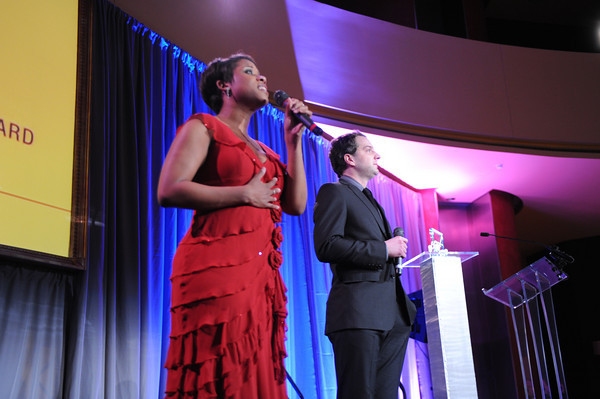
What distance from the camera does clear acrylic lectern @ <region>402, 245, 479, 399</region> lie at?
2.69m

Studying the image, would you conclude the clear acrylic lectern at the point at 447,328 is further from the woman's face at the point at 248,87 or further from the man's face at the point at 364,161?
the woman's face at the point at 248,87

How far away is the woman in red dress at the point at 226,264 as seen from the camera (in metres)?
1.51

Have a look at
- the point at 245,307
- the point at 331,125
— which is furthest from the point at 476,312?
the point at 245,307

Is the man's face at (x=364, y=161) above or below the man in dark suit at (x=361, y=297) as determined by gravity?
above

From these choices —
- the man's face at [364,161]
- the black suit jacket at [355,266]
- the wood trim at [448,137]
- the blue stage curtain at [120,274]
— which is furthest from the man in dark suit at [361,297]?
the wood trim at [448,137]

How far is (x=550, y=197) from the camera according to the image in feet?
24.5

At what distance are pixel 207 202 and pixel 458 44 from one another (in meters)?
5.04

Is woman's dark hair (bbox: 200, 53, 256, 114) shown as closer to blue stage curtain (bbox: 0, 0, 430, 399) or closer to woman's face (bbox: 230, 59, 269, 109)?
woman's face (bbox: 230, 59, 269, 109)

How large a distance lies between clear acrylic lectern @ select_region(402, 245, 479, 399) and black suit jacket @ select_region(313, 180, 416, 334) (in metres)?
0.50

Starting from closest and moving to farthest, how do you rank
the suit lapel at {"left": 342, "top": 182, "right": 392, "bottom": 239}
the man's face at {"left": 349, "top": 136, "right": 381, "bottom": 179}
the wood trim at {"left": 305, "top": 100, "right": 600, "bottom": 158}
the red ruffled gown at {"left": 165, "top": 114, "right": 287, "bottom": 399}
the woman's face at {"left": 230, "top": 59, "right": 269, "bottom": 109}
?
the red ruffled gown at {"left": 165, "top": 114, "right": 287, "bottom": 399} → the woman's face at {"left": 230, "top": 59, "right": 269, "bottom": 109} → the suit lapel at {"left": 342, "top": 182, "right": 392, "bottom": 239} → the man's face at {"left": 349, "top": 136, "right": 381, "bottom": 179} → the wood trim at {"left": 305, "top": 100, "right": 600, "bottom": 158}

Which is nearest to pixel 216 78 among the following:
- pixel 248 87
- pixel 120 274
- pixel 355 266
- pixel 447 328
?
pixel 248 87

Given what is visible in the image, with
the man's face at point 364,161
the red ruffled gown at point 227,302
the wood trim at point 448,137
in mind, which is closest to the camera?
the red ruffled gown at point 227,302

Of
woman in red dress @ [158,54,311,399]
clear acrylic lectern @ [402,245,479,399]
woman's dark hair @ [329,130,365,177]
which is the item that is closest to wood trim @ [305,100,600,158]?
woman's dark hair @ [329,130,365,177]

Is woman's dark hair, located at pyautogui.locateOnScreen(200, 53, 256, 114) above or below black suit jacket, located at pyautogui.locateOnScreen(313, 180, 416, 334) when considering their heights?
above
